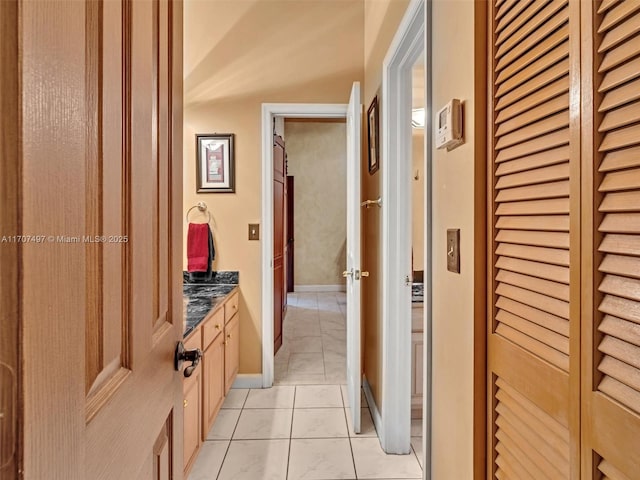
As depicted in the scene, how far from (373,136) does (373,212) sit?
0.49m

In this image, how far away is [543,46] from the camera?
2.31 feet

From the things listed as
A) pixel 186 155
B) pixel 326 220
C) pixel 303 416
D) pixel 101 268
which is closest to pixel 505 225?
pixel 101 268

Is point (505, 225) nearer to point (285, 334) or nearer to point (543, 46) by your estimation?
point (543, 46)

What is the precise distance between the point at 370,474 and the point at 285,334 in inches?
99.7

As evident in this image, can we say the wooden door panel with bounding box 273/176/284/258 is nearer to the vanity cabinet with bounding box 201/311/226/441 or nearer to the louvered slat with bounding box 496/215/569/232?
the vanity cabinet with bounding box 201/311/226/441

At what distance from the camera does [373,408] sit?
2406 mm

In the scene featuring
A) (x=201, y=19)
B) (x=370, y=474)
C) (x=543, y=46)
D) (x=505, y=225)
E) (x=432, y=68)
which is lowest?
(x=370, y=474)

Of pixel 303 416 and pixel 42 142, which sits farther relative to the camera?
pixel 303 416

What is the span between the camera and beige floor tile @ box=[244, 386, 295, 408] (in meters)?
2.60

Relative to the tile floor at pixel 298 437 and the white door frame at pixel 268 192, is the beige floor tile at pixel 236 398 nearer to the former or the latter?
the tile floor at pixel 298 437

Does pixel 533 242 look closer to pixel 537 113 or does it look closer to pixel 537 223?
pixel 537 223

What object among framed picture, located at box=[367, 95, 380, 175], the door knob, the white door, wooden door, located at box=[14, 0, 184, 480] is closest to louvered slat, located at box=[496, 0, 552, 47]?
wooden door, located at box=[14, 0, 184, 480]

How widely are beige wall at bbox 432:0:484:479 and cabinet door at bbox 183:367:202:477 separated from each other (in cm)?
105

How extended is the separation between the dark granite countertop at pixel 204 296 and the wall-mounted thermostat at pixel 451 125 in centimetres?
125
